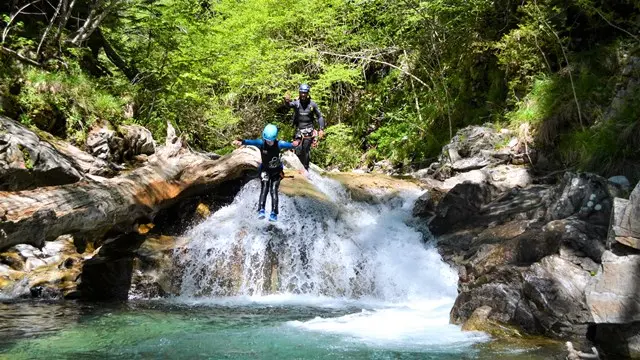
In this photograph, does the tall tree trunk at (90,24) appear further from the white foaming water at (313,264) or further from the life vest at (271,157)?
the life vest at (271,157)

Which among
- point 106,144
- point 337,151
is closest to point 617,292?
point 106,144

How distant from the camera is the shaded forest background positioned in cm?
1080

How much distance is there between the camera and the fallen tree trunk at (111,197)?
523 centimetres

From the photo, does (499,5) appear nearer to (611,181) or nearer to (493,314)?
(611,181)

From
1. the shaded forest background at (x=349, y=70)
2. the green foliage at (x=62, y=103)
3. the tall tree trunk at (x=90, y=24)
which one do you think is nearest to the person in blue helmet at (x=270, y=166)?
the green foliage at (x=62, y=103)

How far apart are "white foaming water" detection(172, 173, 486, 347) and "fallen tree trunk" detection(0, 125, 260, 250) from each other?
1210mm

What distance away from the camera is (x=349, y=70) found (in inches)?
770

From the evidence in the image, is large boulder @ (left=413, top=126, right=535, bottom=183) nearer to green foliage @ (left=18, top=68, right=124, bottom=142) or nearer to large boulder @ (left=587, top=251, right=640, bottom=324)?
large boulder @ (left=587, top=251, right=640, bottom=324)

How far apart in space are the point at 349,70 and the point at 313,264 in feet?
37.8

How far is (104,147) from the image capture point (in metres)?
11.3

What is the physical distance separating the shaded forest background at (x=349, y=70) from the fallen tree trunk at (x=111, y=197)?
10.8 ft

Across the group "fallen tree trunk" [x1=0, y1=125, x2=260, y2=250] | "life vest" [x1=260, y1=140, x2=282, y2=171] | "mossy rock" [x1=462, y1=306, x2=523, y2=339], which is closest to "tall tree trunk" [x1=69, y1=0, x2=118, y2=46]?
"fallen tree trunk" [x1=0, y1=125, x2=260, y2=250]

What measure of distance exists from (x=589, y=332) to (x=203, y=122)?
14.4 metres

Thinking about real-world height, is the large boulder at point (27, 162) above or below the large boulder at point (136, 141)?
below
